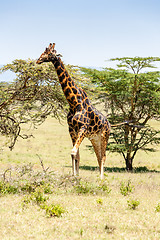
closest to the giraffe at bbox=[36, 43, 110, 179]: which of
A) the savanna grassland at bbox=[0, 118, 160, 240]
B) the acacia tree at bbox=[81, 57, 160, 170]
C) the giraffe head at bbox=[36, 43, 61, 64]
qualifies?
the giraffe head at bbox=[36, 43, 61, 64]

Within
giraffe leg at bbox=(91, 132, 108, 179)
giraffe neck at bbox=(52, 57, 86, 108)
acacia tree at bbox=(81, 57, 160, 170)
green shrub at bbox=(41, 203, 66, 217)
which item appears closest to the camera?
green shrub at bbox=(41, 203, 66, 217)

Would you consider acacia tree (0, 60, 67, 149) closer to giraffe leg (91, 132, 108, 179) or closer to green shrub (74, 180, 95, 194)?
giraffe leg (91, 132, 108, 179)

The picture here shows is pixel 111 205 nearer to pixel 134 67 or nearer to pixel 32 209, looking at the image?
pixel 32 209

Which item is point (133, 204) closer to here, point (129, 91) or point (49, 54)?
point (49, 54)

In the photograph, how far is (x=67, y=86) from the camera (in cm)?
1057

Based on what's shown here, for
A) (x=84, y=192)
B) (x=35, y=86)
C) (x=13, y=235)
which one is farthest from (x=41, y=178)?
(x=13, y=235)

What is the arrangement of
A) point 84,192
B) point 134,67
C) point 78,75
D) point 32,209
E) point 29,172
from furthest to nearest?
point 134,67 < point 78,75 < point 29,172 < point 84,192 < point 32,209

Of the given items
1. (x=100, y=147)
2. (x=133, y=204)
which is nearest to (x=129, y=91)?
(x=100, y=147)

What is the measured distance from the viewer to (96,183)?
1114 cm

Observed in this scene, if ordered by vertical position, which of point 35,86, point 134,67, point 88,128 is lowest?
point 88,128

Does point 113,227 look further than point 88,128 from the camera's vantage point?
No

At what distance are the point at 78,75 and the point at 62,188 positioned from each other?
4560mm

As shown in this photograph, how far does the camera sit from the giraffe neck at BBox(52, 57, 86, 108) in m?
10.4

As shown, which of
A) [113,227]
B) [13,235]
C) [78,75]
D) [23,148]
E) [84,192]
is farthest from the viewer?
[23,148]
